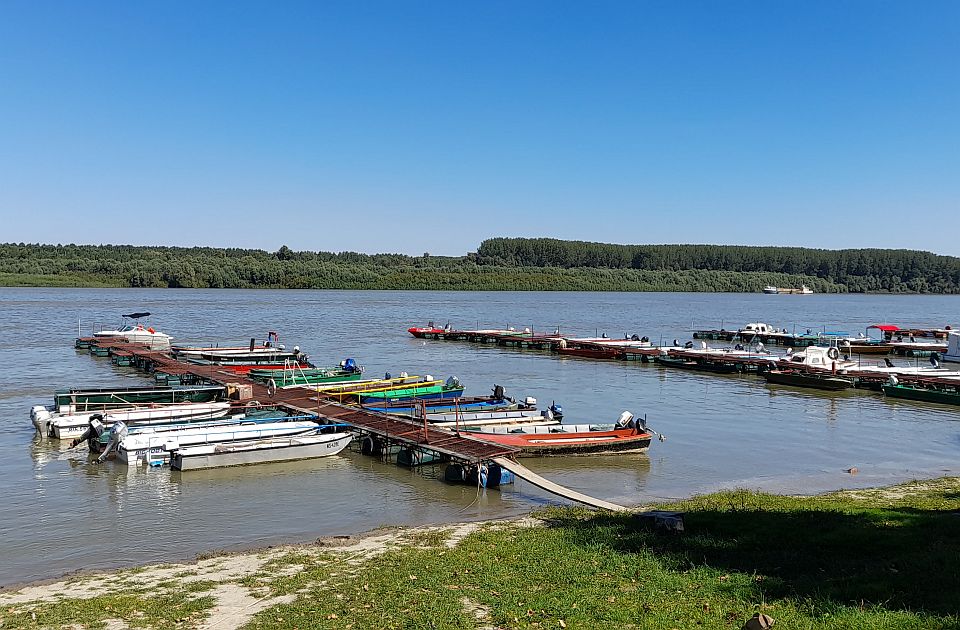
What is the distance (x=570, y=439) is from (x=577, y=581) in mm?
12662

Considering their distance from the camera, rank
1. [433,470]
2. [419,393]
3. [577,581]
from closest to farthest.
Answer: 1. [577,581]
2. [433,470]
3. [419,393]

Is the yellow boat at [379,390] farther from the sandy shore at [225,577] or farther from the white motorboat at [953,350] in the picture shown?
the white motorboat at [953,350]

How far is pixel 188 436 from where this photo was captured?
849 inches

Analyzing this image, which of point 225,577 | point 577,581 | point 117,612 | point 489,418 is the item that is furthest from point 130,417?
point 577,581

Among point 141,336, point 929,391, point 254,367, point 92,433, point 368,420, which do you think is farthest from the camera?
point 141,336

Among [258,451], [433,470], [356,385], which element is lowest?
[433,470]

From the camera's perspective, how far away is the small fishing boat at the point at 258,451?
19.9 metres

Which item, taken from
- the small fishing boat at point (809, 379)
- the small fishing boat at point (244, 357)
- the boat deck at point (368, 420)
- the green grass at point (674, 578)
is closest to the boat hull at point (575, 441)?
the boat deck at point (368, 420)

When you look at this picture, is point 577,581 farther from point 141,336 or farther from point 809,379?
point 141,336

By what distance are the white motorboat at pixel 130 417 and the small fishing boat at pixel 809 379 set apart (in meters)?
27.3

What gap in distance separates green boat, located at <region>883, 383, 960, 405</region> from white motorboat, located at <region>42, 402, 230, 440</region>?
2871 cm

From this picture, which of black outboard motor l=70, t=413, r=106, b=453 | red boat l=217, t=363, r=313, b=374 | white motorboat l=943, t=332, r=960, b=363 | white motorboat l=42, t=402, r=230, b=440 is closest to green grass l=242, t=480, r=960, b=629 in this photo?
black outboard motor l=70, t=413, r=106, b=453

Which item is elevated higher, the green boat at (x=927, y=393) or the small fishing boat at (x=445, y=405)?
the small fishing boat at (x=445, y=405)

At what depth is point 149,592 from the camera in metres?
10.8
